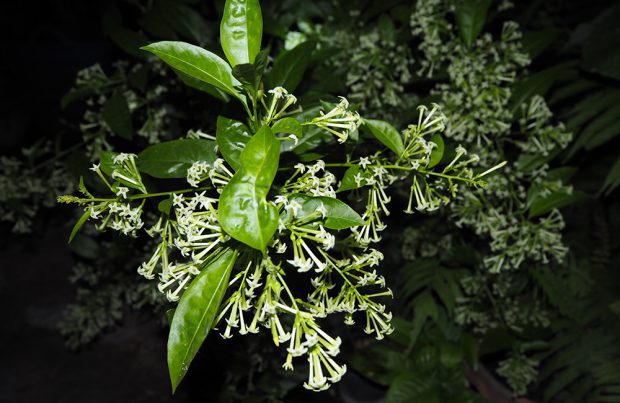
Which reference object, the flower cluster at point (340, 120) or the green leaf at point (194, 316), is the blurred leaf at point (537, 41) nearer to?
the flower cluster at point (340, 120)

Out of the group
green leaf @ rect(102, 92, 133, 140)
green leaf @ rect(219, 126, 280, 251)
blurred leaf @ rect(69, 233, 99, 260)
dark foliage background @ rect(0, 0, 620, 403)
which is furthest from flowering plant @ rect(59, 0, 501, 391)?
blurred leaf @ rect(69, 233, 99, 260)

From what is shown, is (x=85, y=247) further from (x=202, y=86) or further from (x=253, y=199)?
(x=253, y=199)

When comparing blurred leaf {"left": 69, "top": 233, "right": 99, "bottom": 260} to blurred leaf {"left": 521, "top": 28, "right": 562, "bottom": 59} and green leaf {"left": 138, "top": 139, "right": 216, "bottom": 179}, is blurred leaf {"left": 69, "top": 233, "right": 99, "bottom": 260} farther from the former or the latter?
blurred leaf {"left": 521, "top": 28, "right": 562, "bottom": 59}

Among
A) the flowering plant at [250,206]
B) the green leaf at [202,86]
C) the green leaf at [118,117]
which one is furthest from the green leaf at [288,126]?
the green leaf at [118,117]

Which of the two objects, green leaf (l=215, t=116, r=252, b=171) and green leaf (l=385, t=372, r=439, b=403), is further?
green leaf (l=385, t=372, r=439, b=403)

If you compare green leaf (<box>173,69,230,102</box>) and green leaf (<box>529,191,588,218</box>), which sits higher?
green leaf (<box>529,191,588,218</box>)

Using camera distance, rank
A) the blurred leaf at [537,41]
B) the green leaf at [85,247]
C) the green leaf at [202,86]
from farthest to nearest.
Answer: the green leaf at [85,247] → the blurred leaf at [537,41] → the green leaf at [202,86]
